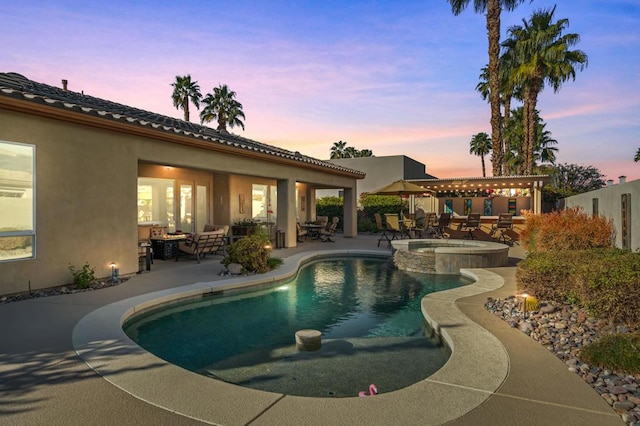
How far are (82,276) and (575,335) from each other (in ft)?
26.6

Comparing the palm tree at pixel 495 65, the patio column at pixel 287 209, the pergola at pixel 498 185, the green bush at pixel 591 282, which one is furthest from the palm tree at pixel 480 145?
the green bush at pixel 591 282

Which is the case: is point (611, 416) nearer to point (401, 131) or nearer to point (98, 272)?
point (98, 272)

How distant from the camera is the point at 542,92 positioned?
23625 mm

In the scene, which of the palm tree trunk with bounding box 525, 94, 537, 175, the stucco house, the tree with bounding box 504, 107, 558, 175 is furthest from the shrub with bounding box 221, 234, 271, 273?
the tree with bounding box 504, 107, 558, 175

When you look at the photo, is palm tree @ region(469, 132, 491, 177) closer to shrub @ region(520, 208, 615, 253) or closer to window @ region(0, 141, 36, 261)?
shrub @ region(520, 208, 615, 253)

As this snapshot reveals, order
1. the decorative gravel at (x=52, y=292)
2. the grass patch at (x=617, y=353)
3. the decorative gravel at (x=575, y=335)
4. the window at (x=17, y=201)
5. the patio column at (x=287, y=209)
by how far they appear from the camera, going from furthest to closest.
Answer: the patio column at (x=287, y=209) → the window at (x=17, y=201) → the decorative gravel at (x=52, y=292) → the grass patch at (x=617, y=353) → the decorative gravel at (x=575, y=335)

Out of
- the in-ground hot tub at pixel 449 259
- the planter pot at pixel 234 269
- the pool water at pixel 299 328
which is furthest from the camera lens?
the in-ground hot tub at pixel 449 259

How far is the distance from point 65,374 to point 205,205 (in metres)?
12.1

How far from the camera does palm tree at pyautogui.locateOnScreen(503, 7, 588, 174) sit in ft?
71.3

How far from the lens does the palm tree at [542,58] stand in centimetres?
2172

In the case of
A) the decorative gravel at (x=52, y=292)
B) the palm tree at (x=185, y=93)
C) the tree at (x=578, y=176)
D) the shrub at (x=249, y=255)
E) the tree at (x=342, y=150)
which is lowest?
the decorative gravel at (x=52, y=292)

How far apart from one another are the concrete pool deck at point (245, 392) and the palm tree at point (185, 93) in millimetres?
30888

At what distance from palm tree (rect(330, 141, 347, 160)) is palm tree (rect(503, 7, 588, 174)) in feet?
103

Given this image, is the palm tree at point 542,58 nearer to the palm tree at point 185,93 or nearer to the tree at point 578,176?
the tree at point 578,176
